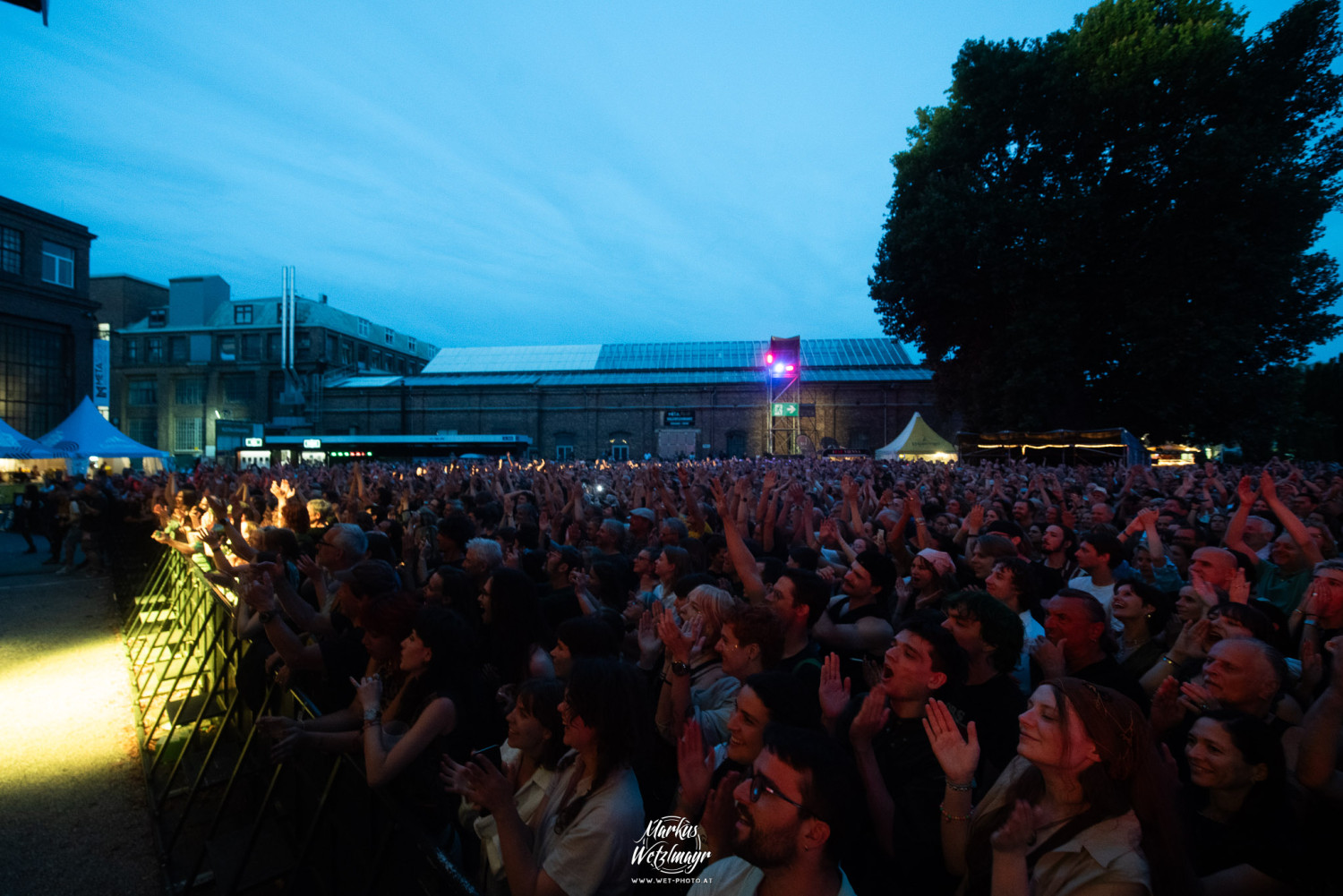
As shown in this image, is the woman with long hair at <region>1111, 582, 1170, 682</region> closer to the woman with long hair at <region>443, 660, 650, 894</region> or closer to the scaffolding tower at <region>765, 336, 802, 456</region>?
the woman with long hair at <region>443, 660, 650, 894</region>

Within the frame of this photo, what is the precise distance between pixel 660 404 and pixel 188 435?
39189 millimetres

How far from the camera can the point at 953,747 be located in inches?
76.3

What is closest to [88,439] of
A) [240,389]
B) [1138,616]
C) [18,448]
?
[18,448]

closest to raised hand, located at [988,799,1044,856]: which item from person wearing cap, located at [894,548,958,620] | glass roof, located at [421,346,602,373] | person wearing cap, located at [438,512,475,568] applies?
person wearing cap, located at [894,548,958,620]

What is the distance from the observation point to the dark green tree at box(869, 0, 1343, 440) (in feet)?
66.0

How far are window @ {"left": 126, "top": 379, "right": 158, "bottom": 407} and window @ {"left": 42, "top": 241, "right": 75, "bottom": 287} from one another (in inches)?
1068

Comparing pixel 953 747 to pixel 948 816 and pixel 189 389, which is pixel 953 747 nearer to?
pixel 948 816

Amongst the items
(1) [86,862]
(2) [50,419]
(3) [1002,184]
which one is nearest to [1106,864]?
(1) [86,862]

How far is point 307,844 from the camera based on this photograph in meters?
2.95

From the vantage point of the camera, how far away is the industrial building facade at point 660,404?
1614 inches

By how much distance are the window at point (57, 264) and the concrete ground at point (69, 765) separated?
94.2 feet

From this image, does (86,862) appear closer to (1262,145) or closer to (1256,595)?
(1256,595)

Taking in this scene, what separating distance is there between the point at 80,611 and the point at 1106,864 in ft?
44.2

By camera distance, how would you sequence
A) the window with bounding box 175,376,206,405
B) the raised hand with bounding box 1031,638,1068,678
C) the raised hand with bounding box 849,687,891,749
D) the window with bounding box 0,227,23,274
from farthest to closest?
the window with bounding box 175,376,206,405
the window with bounding box 0,227,23,274
the raised hand with bounding box 1031,638,1068,678
the raised hand with bounding box 849,687,891,749
